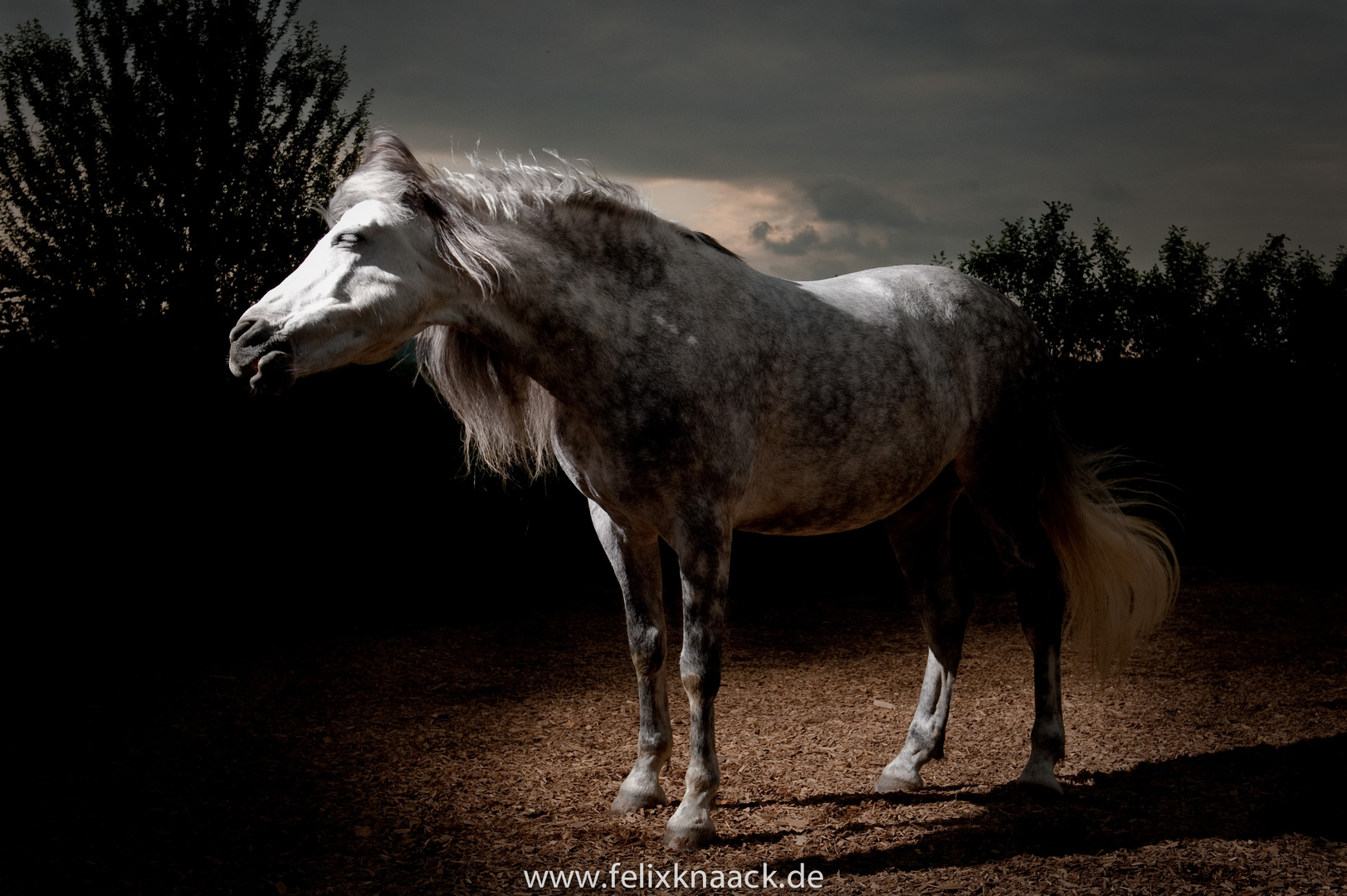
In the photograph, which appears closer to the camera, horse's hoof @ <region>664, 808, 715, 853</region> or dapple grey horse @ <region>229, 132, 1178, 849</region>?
dapple grey horse @ <region>229, 132, 1178, 849</region>

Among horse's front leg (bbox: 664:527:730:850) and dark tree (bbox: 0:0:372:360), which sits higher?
dark tree (bbox: 0:0:372:360)

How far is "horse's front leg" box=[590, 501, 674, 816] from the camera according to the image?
9.60ft

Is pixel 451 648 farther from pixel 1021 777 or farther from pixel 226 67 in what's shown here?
pixel 226 67

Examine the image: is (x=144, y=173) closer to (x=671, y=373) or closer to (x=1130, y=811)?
(x=671, y=373)

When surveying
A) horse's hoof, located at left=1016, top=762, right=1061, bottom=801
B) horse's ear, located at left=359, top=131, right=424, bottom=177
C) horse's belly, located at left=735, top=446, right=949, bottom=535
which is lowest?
horse's hoof, located at left=1016, top=762, right=1061, bottom=801

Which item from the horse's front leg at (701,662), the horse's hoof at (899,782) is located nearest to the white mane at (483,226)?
the horse's front leg at (701,662)

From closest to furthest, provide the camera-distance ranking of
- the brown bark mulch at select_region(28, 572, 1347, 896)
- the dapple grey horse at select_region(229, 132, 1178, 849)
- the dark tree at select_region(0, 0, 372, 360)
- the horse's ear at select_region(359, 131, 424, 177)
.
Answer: the dapple grey horse at select_region(229, 132, 1178, 849) < the horse's ear at select_region(359, 131, 424, 177) < the brown bark mulch at select_region(28, 572, 1347, 896) < the dark tree at select_region(0, 0, 372, 360)

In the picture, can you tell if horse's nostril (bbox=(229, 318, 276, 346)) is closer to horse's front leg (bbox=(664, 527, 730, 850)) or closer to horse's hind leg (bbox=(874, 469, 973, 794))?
horse's front leg (bbox=(664, 527, 730, 850))

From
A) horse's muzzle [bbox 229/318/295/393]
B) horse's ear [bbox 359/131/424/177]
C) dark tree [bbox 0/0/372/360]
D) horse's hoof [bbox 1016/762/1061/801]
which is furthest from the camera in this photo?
dark tree [bbox 0/0/372/360]

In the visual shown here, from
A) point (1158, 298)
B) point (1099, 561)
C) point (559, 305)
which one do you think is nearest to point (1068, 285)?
point (1158, 298)

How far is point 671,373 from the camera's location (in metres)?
2.52

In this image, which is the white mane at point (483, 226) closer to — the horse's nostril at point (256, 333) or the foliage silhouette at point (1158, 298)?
the horse's nostril at point (256, 333)

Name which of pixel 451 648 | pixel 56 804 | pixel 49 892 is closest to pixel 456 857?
pixel 49 892

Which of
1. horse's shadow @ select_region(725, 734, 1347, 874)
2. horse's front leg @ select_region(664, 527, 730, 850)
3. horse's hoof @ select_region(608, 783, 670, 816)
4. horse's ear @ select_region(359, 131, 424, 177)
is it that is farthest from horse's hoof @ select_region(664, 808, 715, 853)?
horse's ear @ select_region(359, 131, 424, 177)
